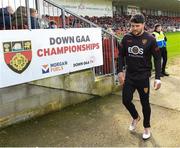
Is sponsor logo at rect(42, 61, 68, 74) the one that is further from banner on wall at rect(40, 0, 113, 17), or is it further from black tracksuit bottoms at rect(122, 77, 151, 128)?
banner on wall at rect(40, 0, 113, 17)

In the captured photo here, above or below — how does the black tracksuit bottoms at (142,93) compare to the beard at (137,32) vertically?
below

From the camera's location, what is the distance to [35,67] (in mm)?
6418

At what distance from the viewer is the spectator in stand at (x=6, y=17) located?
20.7 feet

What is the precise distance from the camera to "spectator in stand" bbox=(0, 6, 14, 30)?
6300mm

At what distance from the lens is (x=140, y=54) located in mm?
5449

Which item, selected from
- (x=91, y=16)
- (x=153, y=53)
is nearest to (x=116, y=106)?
(x=153, y=53)

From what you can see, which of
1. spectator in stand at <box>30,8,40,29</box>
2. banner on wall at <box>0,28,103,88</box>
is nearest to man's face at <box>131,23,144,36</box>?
banner on wall at <box>0,28,103,88</box>

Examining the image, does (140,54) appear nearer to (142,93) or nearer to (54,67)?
(142,93)

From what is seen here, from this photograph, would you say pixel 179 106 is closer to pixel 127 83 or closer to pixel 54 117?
pixel 127 83

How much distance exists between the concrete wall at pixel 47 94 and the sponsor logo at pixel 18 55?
39 cm

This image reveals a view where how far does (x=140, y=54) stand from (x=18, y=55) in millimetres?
2144

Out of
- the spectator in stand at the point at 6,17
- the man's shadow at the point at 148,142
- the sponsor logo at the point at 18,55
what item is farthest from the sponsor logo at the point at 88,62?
the man's shadow at the point at 148,142

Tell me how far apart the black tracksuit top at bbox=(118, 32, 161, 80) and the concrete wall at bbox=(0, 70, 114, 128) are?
6.36ft

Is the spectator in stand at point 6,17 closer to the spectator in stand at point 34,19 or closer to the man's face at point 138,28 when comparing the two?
the spectator in stand at point 34,19
